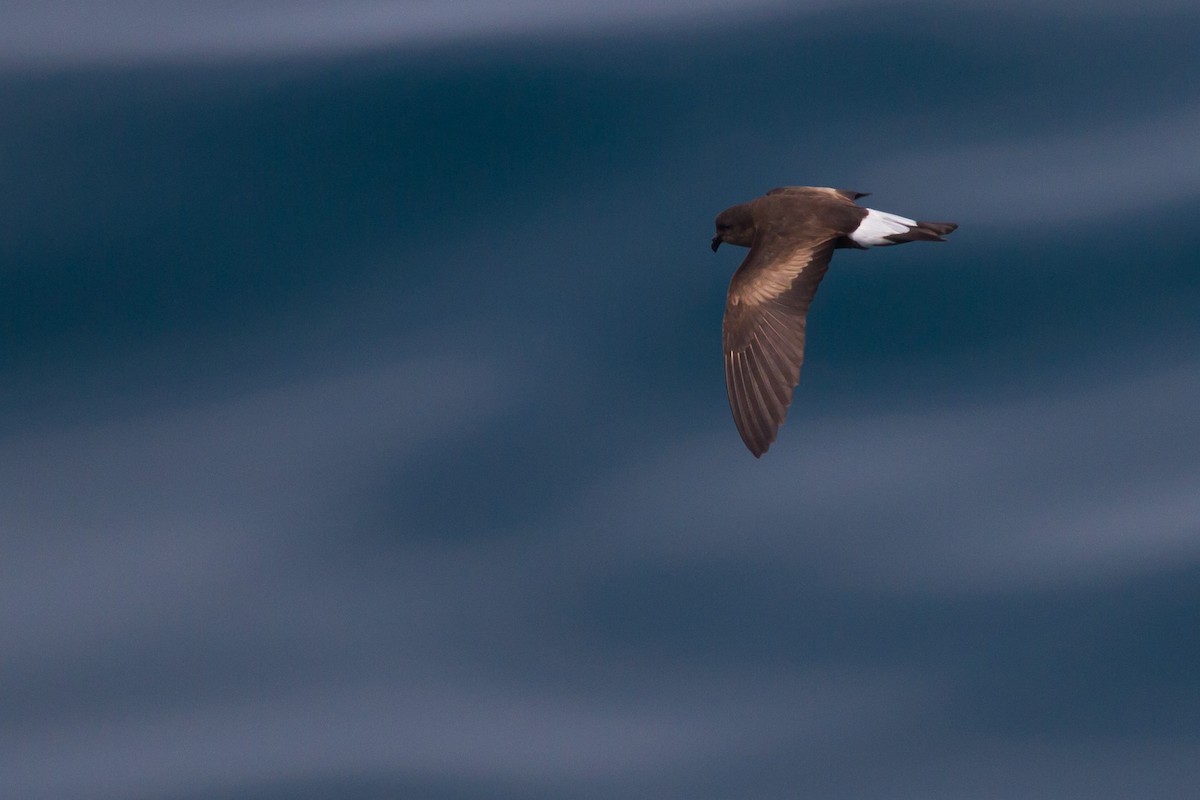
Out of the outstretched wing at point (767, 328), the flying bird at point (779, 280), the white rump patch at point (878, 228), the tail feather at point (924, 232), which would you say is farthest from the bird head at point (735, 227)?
the tail feather at point (924, 232)

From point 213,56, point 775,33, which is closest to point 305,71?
point 213,56

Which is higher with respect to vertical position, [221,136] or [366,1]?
[366,1]

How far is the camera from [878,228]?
8453 mm

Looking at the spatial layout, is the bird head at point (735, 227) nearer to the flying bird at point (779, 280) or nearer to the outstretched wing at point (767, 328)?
the flying bird at point (779, 280)

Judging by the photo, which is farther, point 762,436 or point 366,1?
point 366,1

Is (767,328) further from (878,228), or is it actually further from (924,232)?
(924,232)

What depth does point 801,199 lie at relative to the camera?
8.70 meters

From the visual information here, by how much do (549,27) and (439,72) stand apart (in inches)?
21.7

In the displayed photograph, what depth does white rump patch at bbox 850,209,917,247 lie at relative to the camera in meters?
8.43

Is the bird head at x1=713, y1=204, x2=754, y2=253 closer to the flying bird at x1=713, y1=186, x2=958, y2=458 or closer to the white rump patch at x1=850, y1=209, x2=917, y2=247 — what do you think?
the flying bird at x1=713, y1=186, x2=958, y2=458

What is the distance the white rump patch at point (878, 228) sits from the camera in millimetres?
8430

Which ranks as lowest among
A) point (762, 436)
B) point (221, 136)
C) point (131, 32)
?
Result: point (762, 436)

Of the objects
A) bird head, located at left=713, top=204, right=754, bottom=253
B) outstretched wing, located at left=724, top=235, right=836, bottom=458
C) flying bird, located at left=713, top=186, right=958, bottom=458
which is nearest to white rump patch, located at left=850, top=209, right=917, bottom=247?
flying bird, located at left=713, top=186, right=958, bottom=458

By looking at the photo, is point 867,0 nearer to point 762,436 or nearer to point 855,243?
point 855,243
